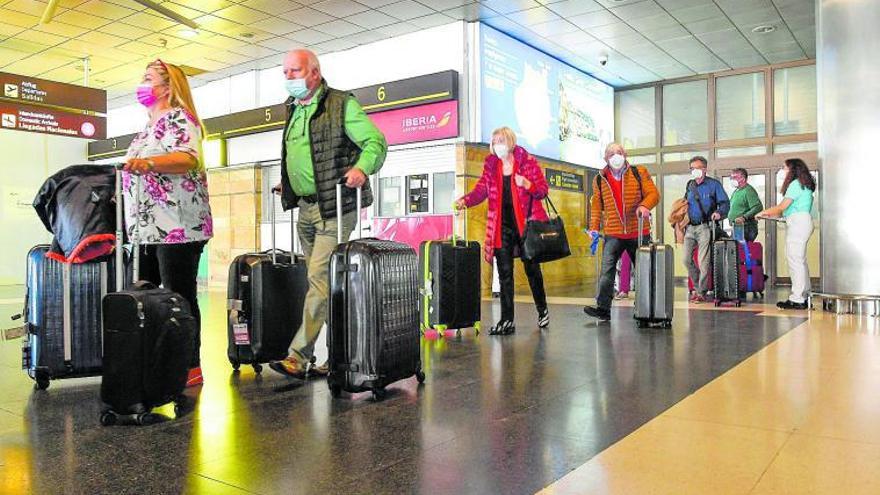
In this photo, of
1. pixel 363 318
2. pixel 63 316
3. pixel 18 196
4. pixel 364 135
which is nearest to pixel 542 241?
pixel 364 135

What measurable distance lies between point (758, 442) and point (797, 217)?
18.6ft

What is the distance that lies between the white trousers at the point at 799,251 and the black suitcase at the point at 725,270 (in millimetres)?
682

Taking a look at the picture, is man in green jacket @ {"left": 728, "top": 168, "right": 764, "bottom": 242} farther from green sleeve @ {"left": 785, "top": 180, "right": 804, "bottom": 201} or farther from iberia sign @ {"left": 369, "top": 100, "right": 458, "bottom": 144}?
iberia sign @ {"left": 369, "top": 100, "right": 458, "bottom": 144}

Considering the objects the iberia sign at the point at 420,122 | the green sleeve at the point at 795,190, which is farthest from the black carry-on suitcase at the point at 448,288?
the iberia sign at the point at 420,122

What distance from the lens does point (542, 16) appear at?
967 cm

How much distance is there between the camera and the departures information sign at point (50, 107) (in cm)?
997

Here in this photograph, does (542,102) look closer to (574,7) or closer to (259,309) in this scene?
(574,7)

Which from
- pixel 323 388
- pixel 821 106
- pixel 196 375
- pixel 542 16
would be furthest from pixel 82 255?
pixel 542 16

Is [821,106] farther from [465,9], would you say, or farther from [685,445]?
[685,445]

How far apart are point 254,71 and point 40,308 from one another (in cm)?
1029

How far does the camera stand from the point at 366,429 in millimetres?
2432

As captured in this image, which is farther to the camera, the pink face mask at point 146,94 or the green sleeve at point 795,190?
the green sleeve at point 795,190

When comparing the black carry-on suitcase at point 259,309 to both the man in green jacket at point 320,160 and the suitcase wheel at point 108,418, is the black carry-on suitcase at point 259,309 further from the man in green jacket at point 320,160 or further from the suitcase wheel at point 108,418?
the suitcase wheel at point 108,418

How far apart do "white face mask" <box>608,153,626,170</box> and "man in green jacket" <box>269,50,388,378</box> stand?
3044mm
